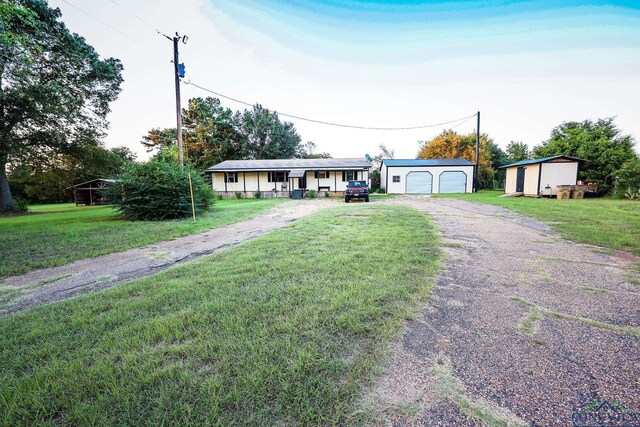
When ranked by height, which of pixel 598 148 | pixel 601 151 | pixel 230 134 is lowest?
pixel 601 151

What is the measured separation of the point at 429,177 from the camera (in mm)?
25609

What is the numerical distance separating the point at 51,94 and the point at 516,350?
23886 millimetres

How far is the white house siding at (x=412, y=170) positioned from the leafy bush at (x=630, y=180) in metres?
10.3

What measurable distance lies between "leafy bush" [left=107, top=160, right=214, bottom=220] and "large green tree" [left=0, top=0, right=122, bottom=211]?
10098 millimetres

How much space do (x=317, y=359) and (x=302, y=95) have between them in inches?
996

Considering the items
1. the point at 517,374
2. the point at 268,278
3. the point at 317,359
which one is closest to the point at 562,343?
the point at 517,374

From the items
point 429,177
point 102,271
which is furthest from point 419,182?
point 102,271

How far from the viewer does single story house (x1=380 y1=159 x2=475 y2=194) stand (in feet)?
82.9

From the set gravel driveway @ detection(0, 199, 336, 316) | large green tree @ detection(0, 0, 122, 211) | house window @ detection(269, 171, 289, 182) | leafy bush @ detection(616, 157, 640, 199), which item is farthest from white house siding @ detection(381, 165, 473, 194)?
large green tree @ detection(0, 0, 122, 211)

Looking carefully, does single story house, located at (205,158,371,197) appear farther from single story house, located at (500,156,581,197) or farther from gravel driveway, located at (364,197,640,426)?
gravel driveway, located at (364,197,640,426)

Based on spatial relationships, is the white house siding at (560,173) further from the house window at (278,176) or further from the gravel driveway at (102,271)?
the gravel driveway at (102,271)

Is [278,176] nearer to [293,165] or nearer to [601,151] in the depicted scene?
[293,165]

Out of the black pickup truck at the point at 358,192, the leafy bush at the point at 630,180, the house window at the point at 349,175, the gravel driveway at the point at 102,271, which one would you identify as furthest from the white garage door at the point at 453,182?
the gravel driveway at the point at 102,271

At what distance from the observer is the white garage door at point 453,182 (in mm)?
25344
